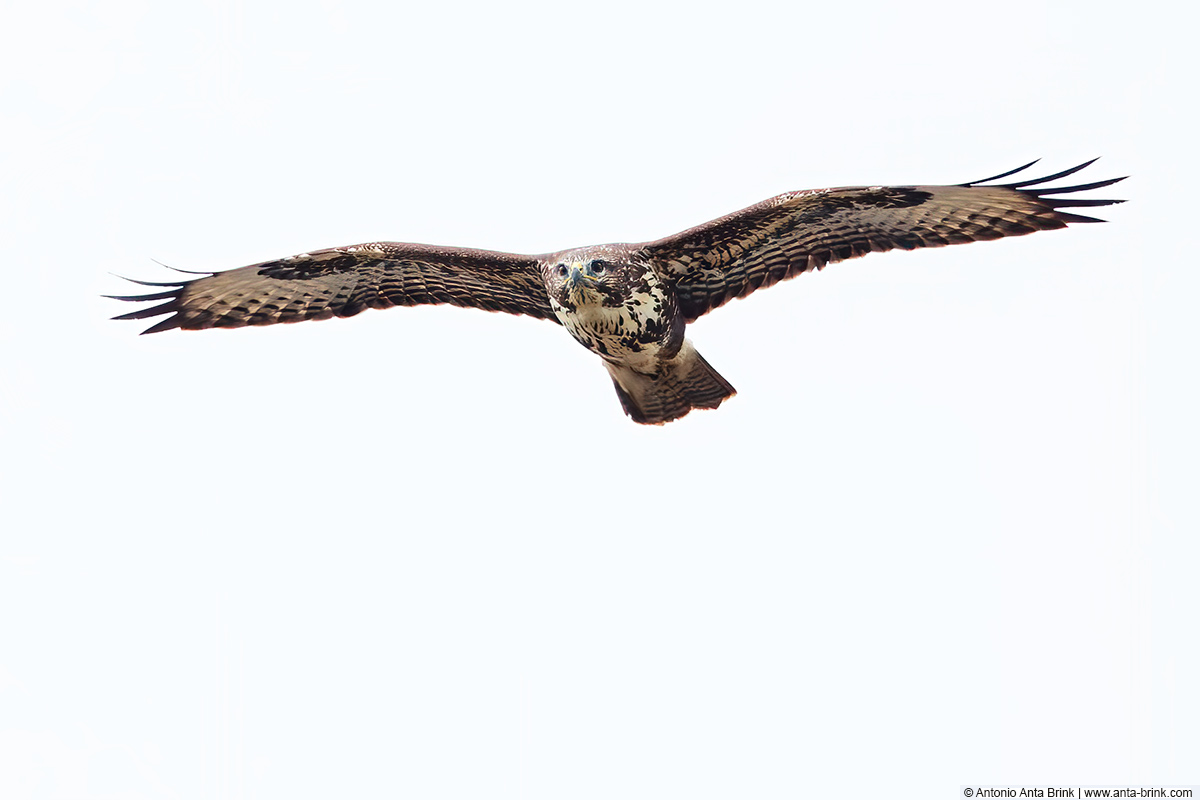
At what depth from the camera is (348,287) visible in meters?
11.0

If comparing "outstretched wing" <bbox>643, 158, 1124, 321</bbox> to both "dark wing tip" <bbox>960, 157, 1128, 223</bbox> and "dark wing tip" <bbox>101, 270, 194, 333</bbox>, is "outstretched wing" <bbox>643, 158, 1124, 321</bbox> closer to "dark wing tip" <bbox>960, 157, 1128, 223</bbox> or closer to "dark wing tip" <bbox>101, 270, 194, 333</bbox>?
"dark wing tip" <bbox>960, 157, 1128, 223</bbox>

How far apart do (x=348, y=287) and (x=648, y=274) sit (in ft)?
8.53

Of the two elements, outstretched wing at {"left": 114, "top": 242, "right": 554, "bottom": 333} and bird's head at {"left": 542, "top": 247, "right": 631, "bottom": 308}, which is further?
outstretched wing at {"left": 114, "top": 242, "right": 554, "bottom": 333}

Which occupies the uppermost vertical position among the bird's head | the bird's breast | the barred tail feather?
the bird's head

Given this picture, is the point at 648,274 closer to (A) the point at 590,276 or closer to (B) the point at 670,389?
(A) the point at 590,276

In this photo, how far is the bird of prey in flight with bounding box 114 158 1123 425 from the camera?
9703 mm

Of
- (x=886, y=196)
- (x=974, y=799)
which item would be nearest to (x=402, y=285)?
(x=886, y=196)

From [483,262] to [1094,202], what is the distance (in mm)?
4443

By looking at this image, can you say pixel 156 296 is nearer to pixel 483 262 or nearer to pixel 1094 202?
pixel 483 262

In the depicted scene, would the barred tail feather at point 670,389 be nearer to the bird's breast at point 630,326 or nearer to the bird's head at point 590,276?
the bird's breast at point 630,326

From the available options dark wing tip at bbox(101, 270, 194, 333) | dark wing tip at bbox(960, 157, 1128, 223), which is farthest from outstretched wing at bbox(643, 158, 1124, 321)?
dark wing tip at bbox(101, 270, 194, 333)

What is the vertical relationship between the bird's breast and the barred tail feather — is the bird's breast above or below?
above

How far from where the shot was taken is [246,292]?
35.9 ft

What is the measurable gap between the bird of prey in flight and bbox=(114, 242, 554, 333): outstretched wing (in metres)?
0.01
